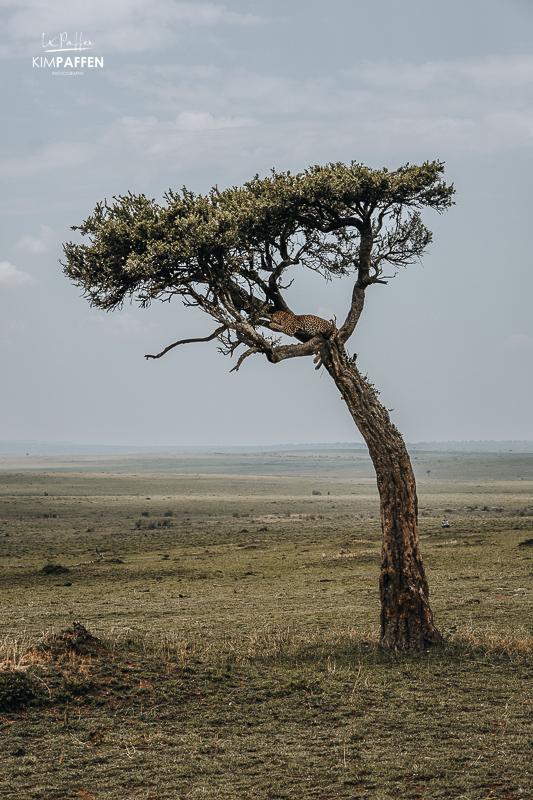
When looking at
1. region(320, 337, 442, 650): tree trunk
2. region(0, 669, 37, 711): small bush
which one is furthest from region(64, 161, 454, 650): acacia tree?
region(0, 669, 37, 711): small bush

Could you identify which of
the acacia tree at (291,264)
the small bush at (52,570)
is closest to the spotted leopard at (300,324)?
the acacia tree at (291,264)

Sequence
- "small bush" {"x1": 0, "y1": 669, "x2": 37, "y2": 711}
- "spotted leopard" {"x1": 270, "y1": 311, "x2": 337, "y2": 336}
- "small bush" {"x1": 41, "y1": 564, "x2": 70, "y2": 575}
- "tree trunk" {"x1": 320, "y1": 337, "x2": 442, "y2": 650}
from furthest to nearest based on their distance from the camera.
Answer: "small bush" {"x1": 41, "y1": 564, "x2": 70, "y2": 575}, "spotted leopard" {"x1": 270, "y1": 311, "x2": 337, "y2": 336}, "tree trunk" {"x1": 320, "y1": 337, "x2": 442, "y2": 650}, "small bush" {"x1": 0, "y1": 669, "x2": 37, "y2": 711}

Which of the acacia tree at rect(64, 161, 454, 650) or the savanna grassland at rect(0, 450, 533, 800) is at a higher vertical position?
the acacia tree at rect(64, 161, 454, 650)

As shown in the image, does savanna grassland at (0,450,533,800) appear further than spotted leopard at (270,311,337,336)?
No

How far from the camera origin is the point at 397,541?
14461 mm

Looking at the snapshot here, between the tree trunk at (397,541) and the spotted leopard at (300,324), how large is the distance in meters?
1.54

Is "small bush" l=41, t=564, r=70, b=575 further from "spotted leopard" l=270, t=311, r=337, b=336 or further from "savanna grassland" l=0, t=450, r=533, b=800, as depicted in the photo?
"spotted leopard" l=270, t=311, r=337, b=336

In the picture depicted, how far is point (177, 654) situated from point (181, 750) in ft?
15.7

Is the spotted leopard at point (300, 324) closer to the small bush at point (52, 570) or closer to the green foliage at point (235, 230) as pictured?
the green foliage at point (235, 230)

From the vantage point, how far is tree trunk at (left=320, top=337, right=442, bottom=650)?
14.4m

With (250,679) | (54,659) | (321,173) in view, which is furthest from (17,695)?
(321,173)

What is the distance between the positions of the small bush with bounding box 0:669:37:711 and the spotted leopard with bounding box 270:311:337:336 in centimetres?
850

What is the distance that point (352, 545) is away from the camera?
38781 millimetres

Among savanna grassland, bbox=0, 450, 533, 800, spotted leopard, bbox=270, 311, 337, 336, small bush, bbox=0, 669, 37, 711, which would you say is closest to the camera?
savanna grassland, bbox=0, 450, 533, 800
